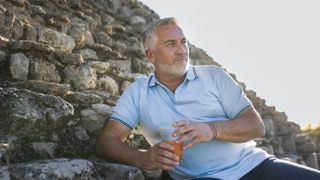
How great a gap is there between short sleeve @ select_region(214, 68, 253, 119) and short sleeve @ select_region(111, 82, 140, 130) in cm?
57

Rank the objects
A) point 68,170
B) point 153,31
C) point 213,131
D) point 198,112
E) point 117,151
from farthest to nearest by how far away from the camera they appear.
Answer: point 153,31
point 198,112
point 117,151
point 213,131
point 68,170

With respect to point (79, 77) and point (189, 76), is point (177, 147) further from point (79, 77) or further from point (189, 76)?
point (79, 77)

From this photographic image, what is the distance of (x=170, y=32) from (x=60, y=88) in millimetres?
931

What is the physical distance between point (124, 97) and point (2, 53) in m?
1.14

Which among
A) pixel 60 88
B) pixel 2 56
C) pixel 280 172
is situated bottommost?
pixel 280 172

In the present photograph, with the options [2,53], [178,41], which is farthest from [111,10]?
[178,41]

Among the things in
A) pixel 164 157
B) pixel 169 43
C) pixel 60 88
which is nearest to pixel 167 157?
pixel 164 157

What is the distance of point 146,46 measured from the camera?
312 cm

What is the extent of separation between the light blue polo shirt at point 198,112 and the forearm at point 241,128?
81mm

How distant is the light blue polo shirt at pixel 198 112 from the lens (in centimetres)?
254

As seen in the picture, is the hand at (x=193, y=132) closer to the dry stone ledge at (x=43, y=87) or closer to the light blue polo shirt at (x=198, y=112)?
the light blue polo shirt at (x=198, y=112)

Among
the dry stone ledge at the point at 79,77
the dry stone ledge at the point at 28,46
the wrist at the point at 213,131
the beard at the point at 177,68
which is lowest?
the wrist at the point at 213,131

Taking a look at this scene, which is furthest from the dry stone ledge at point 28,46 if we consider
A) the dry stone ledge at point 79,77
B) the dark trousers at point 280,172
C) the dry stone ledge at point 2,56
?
the dark trousers at point 280,172

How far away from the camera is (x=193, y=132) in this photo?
229 centimetres
